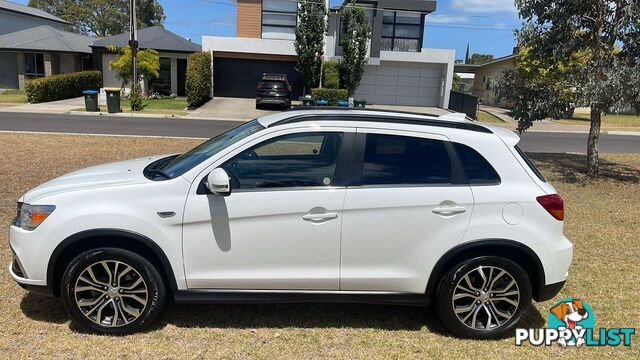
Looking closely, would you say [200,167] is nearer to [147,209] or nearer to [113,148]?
[147,209]

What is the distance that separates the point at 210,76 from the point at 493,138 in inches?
1075

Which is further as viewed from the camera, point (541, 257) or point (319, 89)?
point (319, 89)

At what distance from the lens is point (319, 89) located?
2638 cm

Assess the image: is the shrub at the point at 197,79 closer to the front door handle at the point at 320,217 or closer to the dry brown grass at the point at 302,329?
the dry brown grass at the point at 302,329

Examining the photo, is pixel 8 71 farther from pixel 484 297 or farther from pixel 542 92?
pixel 484 297

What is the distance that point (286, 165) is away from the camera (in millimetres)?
3916

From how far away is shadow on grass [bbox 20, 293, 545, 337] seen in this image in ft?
12.9

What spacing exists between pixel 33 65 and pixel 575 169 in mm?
33043

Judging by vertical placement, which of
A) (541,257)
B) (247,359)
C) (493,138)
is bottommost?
(247,359)

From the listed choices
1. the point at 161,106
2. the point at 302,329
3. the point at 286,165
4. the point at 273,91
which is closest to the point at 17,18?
the point at 161,106

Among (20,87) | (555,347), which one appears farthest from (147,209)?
(20,87)

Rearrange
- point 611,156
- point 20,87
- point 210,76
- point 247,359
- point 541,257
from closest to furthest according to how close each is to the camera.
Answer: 1. point 247,359
2. point 541,257
3. point 611,156
4. point 210,76
5. point 20,87

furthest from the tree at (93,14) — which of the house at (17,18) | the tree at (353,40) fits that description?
the tree at (353,40)

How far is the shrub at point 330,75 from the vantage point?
27.8 m
